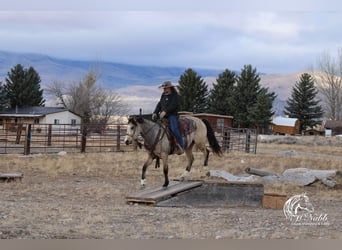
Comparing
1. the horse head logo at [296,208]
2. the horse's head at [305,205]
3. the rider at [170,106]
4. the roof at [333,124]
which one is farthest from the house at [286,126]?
the horse head logo at [296,208]

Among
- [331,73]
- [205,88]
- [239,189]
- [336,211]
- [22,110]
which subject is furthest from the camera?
[331,73]

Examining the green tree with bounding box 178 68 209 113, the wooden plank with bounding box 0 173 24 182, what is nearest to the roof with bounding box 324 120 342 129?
the green tree with bounding box 178 68 209 113

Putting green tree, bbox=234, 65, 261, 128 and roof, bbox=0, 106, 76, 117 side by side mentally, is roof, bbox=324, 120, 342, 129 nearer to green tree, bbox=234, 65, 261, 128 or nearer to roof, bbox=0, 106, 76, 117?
green tree, bbox=234, 65, 261, 128

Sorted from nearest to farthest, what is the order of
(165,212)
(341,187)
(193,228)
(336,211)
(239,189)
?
1. (193,228)
2. (165,212)
3. (336,211)
4. (239,189)
5. (341,187)

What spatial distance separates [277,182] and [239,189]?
2.79 metres

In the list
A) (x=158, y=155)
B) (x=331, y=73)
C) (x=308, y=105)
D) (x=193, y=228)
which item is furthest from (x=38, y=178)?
(x=331, y=73)

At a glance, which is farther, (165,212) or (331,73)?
(331,73)

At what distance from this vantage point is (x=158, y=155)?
9172 mm

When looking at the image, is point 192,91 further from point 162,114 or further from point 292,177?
point 162,114

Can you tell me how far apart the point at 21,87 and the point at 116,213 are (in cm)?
4923

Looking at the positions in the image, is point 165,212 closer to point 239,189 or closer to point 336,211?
point 239,189

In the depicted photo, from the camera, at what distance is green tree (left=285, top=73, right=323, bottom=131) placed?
184ft

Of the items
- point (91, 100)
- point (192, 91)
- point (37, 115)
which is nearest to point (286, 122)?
point (192, 91)

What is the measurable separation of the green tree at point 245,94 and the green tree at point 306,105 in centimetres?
554
